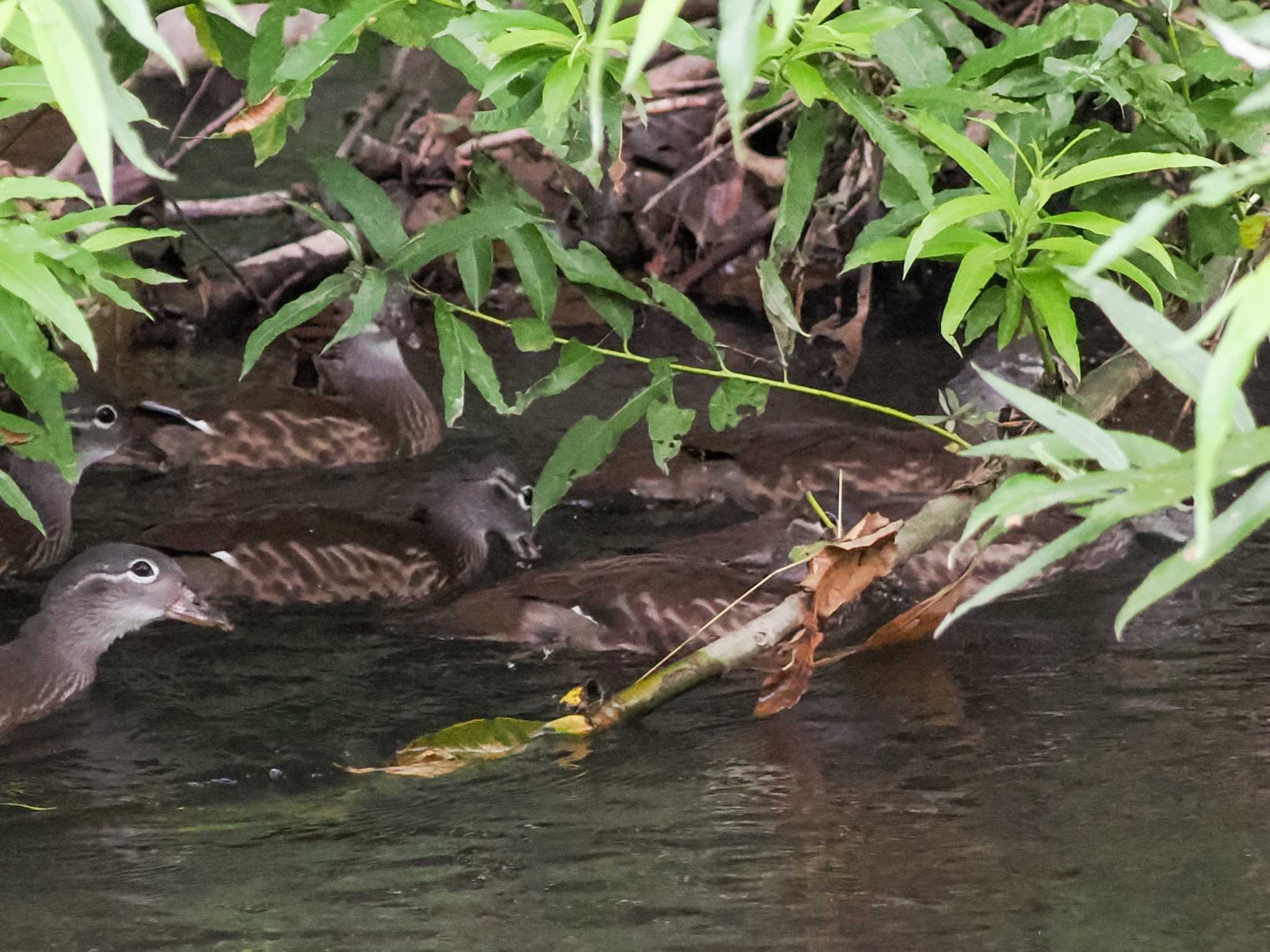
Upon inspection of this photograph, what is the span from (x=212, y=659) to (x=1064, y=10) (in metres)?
2.45

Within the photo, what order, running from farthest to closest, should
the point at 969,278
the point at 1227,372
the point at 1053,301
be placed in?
1. the point at 1053,301
2. the point at 969,278
3. the point at 1227,372

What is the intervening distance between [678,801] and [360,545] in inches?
80.0

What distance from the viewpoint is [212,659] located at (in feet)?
13.4

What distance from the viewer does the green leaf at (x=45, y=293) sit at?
6.05ft

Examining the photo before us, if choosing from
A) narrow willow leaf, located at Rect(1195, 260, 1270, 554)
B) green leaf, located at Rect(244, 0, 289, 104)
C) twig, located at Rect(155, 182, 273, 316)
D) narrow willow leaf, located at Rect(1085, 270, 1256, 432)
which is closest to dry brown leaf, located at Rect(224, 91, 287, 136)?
green leaf, located at Rect(244, 0, 289, 104)

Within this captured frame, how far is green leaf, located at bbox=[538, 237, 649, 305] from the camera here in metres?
3.13

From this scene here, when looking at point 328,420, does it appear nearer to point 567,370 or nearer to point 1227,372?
point 567,370

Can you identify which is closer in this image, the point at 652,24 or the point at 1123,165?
the point at 652,24

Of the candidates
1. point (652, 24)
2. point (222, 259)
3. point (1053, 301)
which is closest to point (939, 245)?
point (1053, 301)

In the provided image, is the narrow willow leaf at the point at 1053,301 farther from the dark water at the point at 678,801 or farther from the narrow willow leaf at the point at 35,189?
the narrow willow leaf at the point at 35,189

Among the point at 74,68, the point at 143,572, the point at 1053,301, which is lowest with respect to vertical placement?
the point at 143,572

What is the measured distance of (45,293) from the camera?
187cm

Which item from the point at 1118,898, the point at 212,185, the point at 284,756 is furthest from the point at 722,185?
the point at 1118,898

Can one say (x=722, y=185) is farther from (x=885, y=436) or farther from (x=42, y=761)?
(x=42, y=761)
